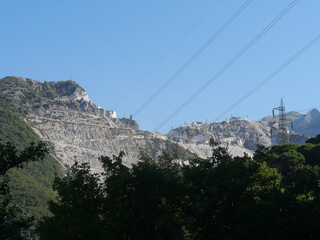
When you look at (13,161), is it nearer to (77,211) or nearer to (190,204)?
(77,211)

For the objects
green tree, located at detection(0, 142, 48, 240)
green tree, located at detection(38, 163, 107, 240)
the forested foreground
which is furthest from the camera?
green tree, located at detection(38, 163, 107, 240)

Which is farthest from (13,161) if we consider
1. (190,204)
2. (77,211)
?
(190,204)

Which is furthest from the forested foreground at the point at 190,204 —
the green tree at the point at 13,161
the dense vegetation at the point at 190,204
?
the green tree at the point at 13,161

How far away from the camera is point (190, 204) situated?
126ft

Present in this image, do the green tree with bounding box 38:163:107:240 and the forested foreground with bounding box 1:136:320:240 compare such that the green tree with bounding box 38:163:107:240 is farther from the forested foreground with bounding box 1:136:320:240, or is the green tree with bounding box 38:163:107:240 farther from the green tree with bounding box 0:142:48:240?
the green tree with bounding box 0:142:48:240

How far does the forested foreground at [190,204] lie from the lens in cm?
3500

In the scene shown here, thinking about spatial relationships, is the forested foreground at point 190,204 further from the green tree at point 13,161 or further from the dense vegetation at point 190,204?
the green tree at point 13,161

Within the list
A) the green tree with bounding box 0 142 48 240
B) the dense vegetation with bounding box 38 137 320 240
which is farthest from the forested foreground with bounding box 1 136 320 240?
the green tree with bounding box 0 142 48 240

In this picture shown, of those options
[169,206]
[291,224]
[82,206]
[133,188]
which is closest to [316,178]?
[291,224]

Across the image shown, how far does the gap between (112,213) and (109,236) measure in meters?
1.76

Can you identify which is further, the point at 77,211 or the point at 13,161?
the point at 77,211

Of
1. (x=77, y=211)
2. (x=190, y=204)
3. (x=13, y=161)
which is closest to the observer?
(x=13, y=161)

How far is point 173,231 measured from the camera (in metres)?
36.3

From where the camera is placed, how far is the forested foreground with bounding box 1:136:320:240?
115ft
